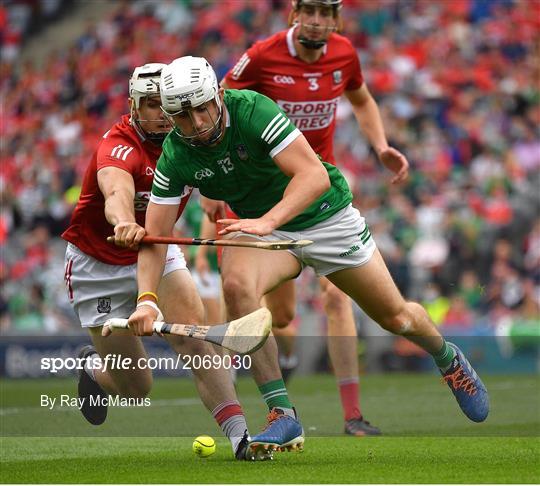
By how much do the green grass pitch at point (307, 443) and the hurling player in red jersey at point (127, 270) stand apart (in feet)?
1.09

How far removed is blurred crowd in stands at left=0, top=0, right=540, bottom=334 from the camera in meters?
16.0

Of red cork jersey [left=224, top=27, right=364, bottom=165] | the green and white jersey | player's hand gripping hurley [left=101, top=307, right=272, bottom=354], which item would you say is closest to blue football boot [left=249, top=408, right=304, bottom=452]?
player's hand gripping hurley [left=101, top=307, right=272, bottom=354]

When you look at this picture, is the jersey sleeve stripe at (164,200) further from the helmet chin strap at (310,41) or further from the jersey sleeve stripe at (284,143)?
the helmet chin strap at (310,41)

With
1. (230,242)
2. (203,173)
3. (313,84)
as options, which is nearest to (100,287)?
(203,173)

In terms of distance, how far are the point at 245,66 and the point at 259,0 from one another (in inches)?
529

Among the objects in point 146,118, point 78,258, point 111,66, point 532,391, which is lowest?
point 111,66

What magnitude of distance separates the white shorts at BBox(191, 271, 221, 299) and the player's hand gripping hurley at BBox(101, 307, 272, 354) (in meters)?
4.18

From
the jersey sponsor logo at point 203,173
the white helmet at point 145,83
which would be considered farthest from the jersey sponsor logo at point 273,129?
the white helmet at point 145,83

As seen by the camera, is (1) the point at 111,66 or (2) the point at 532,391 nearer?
(2) the point at 532,391

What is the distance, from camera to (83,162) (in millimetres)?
19484

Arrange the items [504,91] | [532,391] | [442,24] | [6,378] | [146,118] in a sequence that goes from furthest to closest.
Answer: [442,24]
[504,91]
[6,378]
[532,391]
[146,118]

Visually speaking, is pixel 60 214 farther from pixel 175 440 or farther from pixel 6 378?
pixel 175 440

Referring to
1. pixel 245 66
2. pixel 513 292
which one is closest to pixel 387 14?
pixel 513 292

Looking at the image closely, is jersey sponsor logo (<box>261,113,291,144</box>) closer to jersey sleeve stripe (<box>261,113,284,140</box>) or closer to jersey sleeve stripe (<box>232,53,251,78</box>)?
jersey sleeve stripe (<box>261,113,284,140</box>)
